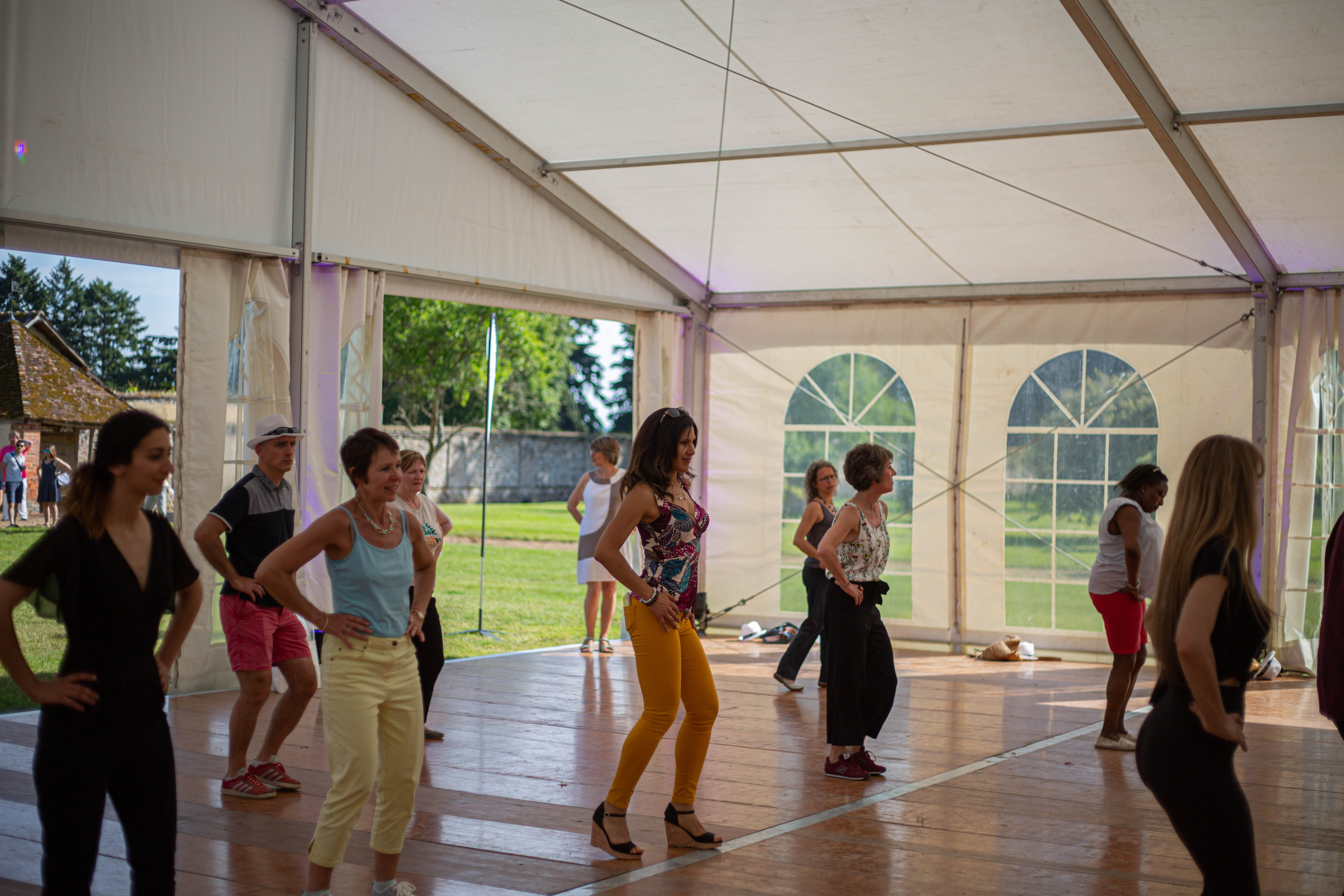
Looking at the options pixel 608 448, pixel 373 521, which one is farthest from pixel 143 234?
pixel 373 521

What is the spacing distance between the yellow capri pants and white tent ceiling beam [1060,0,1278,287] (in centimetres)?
469


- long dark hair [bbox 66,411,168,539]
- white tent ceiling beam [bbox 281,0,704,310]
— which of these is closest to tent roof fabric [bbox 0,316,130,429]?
white tent ceiling beam [bbox 281,0,704,310]

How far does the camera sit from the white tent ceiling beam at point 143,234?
6219mm

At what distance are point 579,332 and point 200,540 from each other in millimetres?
40648

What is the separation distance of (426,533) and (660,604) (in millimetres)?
2142

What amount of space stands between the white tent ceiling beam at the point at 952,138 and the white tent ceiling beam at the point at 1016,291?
210cm

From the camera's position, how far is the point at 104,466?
2811mm

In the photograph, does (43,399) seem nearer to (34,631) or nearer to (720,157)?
(34,631)

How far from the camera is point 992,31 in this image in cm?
661

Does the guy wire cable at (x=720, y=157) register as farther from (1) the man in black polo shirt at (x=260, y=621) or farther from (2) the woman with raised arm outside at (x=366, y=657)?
(2) the woman with raised arm outside at (x=366, y=657)

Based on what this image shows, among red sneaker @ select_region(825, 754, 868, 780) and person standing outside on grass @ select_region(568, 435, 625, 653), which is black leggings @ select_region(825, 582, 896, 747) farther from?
person standing outside on grass @ select_region(568, 435, 625, 653)

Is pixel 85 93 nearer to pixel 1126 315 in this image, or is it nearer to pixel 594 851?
pixel 594 851

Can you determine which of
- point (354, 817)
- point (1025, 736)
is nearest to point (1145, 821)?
point (1025, 736)

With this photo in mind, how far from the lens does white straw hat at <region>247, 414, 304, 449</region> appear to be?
16.2 feet
